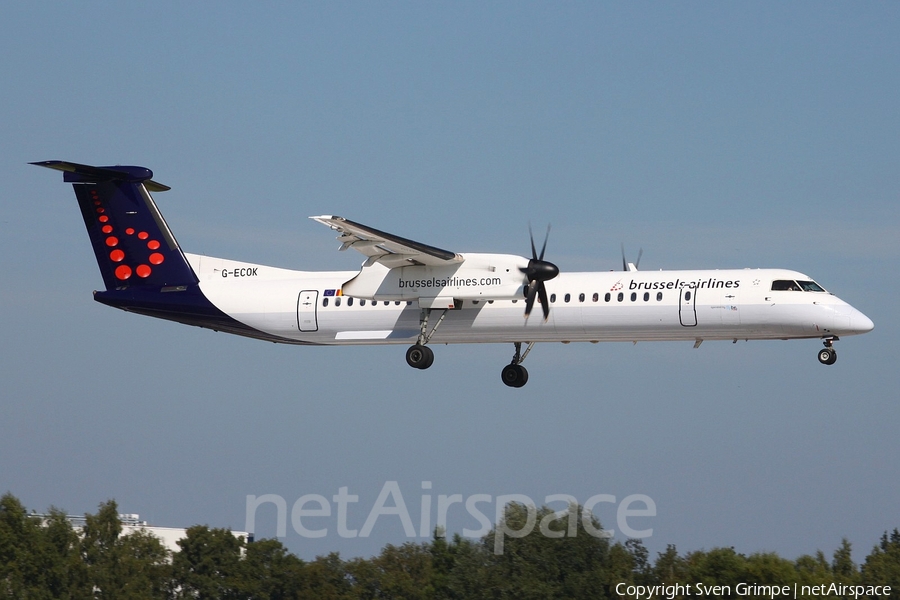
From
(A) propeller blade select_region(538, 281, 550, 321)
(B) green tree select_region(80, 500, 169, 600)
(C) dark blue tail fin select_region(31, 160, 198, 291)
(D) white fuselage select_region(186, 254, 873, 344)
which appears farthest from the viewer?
(B) green tree select_region(80, 500, 169, 600)

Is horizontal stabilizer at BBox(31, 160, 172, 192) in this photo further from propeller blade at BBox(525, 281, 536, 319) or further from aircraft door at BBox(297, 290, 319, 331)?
propeller blade at BBox(525, 281, 536, 319)

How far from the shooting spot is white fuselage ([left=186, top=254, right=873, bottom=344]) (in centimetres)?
2461

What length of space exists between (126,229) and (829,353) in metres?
16.2

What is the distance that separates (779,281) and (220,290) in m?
12.5

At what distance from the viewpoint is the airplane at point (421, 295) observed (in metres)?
24.8

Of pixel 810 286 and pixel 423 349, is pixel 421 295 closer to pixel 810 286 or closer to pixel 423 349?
pixel 423 349

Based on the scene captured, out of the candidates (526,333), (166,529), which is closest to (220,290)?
(526,333)

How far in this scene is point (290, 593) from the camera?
51.3 meters

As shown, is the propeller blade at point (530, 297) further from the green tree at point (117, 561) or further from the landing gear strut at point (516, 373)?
the green tree at point (117, 561)

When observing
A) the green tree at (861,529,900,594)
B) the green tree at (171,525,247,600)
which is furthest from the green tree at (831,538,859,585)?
the green tree at (171,525,247,600)

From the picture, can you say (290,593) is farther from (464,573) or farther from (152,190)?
(152,190)

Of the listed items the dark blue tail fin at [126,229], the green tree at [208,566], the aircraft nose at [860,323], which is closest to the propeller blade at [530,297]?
the aircraft nose at [860,323]

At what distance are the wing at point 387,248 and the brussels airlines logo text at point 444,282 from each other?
347mm

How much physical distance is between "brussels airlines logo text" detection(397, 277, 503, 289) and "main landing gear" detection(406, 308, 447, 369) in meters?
0.67
